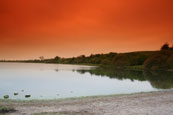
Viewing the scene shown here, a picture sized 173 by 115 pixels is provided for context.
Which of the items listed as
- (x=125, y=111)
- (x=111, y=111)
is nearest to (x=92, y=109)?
(x=111, y=111)

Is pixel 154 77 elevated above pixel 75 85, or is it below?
below

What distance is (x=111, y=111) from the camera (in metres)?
12.1

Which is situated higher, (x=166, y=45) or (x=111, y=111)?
(x=166, y=45)

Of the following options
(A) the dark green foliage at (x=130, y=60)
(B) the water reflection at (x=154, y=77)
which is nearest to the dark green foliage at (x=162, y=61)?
(B) the water reflection at (x=154, y=77)

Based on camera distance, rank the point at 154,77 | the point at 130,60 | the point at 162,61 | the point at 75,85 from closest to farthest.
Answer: the point at 75,85
the point at 154,77
the point at 162,61
the point at 130,60

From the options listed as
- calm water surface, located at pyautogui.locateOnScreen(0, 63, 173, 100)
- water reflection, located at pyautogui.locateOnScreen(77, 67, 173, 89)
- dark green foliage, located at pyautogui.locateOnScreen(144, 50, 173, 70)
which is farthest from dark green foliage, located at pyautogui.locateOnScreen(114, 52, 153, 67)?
calm water surface, located at pyautogui.locateOnScreen(0, 63, 173, 100)

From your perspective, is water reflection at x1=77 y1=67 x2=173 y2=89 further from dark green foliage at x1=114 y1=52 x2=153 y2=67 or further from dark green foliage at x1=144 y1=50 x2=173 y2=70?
dark green foliage at x1=114 y1=52 x2=153 y2=67

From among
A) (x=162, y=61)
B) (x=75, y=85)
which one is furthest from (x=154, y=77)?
(x=162, y=61)

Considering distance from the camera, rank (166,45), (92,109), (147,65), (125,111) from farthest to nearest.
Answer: (166,45) → (147,65) → (92,109) → (125,111)

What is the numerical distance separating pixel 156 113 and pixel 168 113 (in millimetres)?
657

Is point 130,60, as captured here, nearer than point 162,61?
No

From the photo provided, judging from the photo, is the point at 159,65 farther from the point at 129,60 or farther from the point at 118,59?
the point at 118,59

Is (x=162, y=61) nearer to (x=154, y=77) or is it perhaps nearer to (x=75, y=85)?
(x=154, y=77)

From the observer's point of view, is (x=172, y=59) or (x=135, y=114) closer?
(x=135, y=114)
